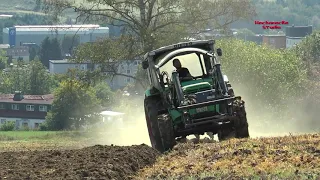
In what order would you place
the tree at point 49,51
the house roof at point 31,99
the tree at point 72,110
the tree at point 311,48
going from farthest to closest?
1. the tree at point 49,51
2. the house roof at point 31,99
3. the tree at point 311,48
4. the tree at point 72,110

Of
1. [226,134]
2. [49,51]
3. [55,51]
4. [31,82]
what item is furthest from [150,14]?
[49,51]

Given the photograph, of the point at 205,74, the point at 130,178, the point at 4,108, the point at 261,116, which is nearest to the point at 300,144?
the point at 130,178

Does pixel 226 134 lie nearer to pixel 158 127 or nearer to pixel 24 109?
pixel 158 127

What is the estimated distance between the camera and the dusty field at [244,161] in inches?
577

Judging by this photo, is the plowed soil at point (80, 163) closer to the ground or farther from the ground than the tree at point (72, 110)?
farther from the ground

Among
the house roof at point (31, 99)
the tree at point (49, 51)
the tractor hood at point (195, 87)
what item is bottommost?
the house roof at point (31, 99)

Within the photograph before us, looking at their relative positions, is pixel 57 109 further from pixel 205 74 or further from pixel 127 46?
pixel 205 74

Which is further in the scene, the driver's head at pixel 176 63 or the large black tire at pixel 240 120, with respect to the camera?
the driver's head at pixel 176 63

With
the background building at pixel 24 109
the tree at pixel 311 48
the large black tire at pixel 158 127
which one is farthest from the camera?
the background building at pixel 24 109

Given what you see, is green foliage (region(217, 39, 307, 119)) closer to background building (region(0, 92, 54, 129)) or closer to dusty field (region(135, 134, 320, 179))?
background building (region(0, 92, 54, 129))

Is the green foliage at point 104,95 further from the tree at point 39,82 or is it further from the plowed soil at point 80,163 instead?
the plowed soil at point 80,163

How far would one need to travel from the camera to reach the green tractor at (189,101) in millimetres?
20906

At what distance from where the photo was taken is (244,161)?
1603 centimetres

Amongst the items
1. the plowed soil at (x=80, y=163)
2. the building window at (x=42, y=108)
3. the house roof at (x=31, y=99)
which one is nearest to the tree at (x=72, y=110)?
the building window at (x=42, y=108)
